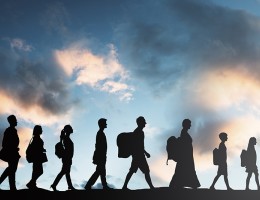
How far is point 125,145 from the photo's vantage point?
671 inches

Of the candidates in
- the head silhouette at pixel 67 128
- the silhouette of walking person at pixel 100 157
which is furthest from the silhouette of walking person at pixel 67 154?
the silhouette of walking person at pixel 100 157

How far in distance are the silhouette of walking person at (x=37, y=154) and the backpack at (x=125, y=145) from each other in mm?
2620

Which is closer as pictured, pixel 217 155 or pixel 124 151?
pixel 124 151

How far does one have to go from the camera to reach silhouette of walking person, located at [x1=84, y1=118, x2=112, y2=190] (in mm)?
17047

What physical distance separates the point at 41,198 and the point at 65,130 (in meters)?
3.22

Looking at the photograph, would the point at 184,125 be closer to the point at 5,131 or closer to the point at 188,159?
the point at 188,159

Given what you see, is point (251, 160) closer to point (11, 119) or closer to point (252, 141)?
point (252, 141)

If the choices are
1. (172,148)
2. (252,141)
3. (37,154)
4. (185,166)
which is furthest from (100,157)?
(252,141)

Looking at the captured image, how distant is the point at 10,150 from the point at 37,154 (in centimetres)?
119

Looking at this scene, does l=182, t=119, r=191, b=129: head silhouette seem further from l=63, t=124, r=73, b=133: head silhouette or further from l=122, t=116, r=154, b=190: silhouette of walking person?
l=63, t=124, r=73, b=133: head silhouette

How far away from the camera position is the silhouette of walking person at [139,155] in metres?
17.1

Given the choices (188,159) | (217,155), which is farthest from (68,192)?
(217,155)

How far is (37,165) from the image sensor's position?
16.5 meters

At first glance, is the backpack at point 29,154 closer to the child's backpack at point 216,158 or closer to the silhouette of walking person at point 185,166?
the silhouette of walking person at point 185,166
